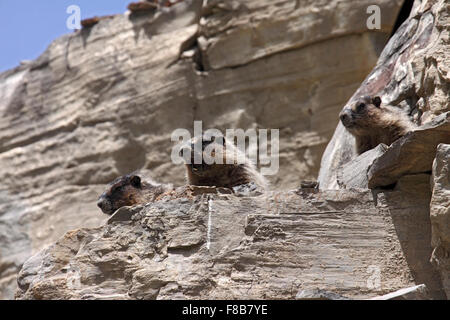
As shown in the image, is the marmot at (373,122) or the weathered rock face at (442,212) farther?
the marmot at (373,122)

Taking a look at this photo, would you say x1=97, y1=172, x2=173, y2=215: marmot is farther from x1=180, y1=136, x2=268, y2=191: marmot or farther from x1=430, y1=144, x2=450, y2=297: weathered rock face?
x1=430, y1=144, x2=450, y2=297: weathered rock face

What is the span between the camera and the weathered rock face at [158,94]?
39.8ft

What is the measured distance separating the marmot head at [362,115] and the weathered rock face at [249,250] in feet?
7.42

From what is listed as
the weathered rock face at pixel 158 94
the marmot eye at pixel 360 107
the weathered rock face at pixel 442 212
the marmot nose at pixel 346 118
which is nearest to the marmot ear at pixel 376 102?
the marmot eye at pixel 360 107

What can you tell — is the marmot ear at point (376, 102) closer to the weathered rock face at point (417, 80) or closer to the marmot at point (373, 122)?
the marmot at point (373, 122)

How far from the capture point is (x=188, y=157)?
7594 millimetres

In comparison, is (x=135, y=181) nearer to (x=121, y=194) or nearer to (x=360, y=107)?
(x=121, y=194)

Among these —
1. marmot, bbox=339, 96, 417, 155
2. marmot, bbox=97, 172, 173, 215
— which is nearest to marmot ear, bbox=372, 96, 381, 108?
marmot, bbox=339, 96, 417, 155

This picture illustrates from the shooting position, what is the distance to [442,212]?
4.50m

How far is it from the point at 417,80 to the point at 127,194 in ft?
9.68

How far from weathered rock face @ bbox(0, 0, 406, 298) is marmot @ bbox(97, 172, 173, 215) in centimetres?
509

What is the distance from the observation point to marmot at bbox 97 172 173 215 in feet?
23.9
